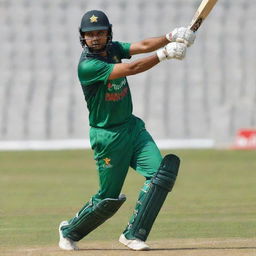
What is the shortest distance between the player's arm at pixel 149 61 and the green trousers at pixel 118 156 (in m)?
0.42

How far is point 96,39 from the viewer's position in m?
6.22

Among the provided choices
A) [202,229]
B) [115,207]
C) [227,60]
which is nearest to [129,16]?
[227,60]

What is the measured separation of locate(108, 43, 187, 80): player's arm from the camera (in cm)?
593

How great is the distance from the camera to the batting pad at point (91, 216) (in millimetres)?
6282

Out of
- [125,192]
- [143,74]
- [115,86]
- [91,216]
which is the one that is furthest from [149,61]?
[143,74]

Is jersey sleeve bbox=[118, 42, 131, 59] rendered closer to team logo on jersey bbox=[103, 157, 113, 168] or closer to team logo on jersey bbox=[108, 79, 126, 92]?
team logo on jersey bbox=[108, 79, 126, 92]

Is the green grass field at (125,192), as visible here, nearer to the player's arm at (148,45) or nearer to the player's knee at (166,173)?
the player's knee at (166,173)

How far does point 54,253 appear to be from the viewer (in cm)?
620

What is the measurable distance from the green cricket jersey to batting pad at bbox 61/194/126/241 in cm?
52

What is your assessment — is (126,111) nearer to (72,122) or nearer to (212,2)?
(212,2)

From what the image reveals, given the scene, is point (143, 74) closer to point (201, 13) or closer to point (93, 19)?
point (201, 13)

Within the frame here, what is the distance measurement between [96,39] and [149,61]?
0.42m

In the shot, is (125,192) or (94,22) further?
(125,192)

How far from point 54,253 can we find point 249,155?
10077 millimetres
